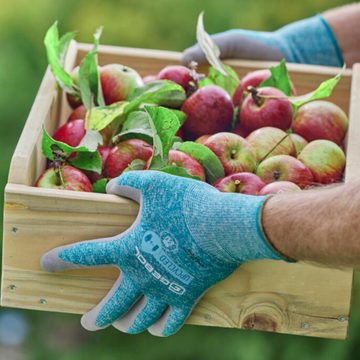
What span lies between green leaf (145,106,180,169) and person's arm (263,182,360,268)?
10.0 inches

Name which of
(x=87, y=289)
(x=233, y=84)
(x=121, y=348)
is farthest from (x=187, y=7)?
(x=87, y=289)

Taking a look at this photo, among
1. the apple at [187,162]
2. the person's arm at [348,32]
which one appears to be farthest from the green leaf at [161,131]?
the person's arm at [348,32]

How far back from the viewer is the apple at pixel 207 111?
6.39 ft

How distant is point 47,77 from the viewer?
6.86ft

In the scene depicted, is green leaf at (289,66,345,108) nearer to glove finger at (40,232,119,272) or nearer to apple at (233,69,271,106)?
apple at (233,69,271,106)

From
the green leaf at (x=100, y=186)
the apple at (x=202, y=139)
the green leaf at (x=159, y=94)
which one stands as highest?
the green leaf at (x=159, y=94)

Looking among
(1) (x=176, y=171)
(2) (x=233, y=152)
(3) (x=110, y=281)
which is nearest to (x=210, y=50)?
(2) (x=233, y=152)

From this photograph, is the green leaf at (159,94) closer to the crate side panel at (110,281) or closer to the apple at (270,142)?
the apple at (270,142)

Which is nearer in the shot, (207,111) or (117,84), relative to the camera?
(207,111)

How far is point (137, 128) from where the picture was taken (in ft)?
6.06

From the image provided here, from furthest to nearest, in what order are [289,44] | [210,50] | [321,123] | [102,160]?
[289,44] < [210,50] < [321,123] < [102,160]

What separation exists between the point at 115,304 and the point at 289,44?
998 mm

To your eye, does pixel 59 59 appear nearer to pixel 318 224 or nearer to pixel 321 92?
pixel 321 92

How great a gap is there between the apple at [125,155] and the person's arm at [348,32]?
0.85 m
